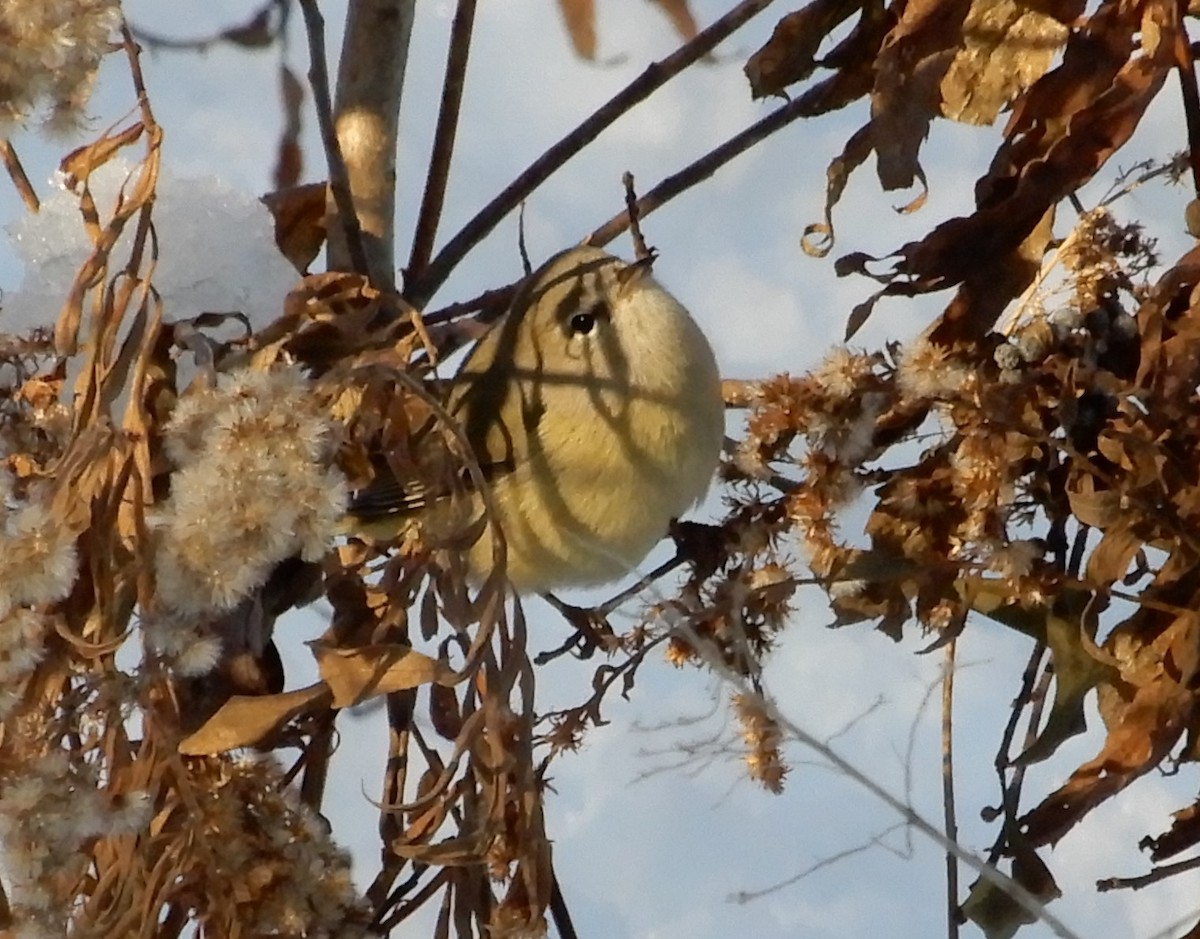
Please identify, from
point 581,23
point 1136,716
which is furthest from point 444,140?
point 1136,716

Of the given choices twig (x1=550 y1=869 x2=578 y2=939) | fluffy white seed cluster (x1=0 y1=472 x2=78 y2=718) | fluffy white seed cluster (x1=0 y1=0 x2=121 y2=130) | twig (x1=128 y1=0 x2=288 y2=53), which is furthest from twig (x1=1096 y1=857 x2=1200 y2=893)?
twig (x1=128 y1=0 x2=288 y2=53)

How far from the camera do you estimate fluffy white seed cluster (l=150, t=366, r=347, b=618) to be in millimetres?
572

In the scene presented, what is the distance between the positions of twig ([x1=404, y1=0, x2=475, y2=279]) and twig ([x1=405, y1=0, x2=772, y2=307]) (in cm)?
2

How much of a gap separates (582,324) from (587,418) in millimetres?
96

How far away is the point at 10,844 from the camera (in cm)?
56

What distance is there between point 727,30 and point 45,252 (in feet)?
1.46

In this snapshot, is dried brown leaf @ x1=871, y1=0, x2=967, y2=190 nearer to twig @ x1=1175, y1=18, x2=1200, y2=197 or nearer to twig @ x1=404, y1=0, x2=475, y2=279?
twig @ x1=1175, y1=18, x2=1200, y2=197

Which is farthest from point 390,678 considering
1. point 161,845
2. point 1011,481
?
point 1011,481

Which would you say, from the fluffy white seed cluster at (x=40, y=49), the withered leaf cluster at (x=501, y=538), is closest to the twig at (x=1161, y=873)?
the withered leaf cluster at (x=501, y=538)

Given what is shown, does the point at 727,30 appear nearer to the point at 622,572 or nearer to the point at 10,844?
the point at 622,572

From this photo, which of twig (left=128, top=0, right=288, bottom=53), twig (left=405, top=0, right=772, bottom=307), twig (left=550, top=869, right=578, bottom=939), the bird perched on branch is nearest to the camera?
twig (left=550, top=869, right=578, bottom=939)

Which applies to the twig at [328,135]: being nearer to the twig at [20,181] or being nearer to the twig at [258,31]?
the twig at [20,181]

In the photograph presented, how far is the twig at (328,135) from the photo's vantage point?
2.76 ft

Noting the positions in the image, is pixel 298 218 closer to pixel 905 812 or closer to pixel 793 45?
pixel 793 45
